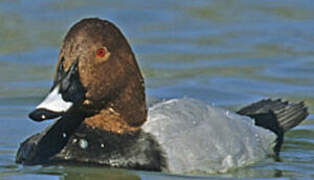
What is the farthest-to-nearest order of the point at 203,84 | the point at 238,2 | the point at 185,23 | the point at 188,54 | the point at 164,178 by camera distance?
the point at 238,2 < the point at 185,23 < the point at 188,54 < the point at 203,84 < the point at 164,178

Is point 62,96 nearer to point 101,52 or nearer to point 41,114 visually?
point 41,114

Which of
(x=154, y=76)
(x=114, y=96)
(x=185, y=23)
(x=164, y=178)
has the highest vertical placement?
(x=185, y=23)

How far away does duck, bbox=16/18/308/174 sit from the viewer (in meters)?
7.64

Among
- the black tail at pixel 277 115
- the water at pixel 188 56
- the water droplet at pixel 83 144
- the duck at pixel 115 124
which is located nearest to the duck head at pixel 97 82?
the duck at pixel 115 124

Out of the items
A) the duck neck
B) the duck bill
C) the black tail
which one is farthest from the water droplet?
the black tail

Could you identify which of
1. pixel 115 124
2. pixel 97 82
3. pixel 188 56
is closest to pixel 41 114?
pixel 97 82

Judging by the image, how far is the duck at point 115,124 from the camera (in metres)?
7.64

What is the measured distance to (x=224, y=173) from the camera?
821cm

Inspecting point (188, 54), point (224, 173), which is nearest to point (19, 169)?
point (224, 173)

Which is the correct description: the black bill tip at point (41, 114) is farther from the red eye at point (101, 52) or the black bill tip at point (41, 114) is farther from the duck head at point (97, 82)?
the red eye at point (101, 52)

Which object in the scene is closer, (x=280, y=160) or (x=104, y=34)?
(x=104, y=34)

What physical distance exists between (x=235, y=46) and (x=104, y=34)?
586 centimetres

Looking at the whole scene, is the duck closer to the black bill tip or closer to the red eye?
the red eye

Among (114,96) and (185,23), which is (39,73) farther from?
(114,96)
